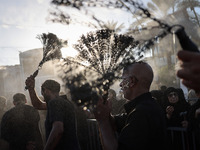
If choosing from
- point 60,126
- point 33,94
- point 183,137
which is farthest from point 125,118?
point 33,94

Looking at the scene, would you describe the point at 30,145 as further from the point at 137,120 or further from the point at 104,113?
the point at 137,120

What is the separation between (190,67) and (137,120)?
1049 mm

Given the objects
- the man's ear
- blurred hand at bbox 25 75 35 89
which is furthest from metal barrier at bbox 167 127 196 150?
blurred hand at bbox 25 75 35 89

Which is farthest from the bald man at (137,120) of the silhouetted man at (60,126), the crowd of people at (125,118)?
the silhouetted man at (60,126)

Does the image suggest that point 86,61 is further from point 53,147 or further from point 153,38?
point 53,147

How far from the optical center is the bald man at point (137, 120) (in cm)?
189

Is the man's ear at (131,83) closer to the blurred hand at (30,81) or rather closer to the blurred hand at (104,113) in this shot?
the blurred hand at (104,113)

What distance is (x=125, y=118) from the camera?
2.59 metres

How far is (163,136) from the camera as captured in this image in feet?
6.77

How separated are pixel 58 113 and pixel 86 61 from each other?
1603mm

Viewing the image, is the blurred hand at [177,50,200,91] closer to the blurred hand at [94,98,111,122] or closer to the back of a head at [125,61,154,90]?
the blurred hand at [94,98,111,122]

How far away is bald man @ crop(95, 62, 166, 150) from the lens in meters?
1.89

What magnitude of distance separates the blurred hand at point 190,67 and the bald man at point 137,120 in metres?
0.69

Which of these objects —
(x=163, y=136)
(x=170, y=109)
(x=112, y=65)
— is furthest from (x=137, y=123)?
(x=170, y=109)
